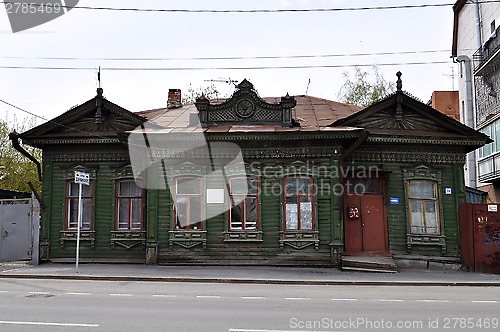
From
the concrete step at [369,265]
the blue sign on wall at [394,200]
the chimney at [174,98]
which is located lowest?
the concrete step at [369,265]

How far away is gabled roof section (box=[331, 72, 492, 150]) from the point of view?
61.5 feet

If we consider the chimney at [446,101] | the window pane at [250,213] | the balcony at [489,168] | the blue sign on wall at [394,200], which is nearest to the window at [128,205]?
the window pane at [250,213]

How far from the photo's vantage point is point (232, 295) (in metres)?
11.8

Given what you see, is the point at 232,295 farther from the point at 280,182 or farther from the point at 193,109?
the point at 193,109

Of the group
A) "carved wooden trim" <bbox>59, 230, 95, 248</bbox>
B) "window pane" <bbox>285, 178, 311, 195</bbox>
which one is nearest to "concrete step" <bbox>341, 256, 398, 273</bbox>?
"window pane" <bbox>285, 178, 311, 195</bbox>

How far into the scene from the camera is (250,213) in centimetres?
1850

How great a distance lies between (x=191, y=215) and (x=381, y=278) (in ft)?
22.2

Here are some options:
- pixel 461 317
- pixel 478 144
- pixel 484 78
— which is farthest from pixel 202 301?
pixel 484 78

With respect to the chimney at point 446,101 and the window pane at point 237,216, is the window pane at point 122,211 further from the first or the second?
the chimney at point 446,101

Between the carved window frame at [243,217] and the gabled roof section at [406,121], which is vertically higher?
the gabled roof section at [406,121]

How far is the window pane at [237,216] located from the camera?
18.5 meters

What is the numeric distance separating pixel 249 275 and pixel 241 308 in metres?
5.87

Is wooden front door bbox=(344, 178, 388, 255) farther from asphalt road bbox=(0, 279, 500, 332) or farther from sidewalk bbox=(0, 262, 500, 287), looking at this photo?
asphalt road bbox=(0, 279, 500, 332)

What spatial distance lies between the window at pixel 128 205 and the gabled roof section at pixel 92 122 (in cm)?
193
